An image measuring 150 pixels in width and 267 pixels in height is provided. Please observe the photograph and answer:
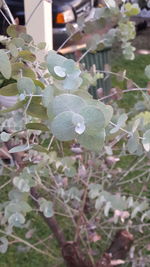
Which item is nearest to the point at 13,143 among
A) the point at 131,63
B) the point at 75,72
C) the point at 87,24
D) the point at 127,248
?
the point at 87,24

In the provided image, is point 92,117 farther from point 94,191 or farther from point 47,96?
point 94,191

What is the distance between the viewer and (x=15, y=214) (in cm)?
138

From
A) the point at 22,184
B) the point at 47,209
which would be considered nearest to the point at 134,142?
the point at 22,184

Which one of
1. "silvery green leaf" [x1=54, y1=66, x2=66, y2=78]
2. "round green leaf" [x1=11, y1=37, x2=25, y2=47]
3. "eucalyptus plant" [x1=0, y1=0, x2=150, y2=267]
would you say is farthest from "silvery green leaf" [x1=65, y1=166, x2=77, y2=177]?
"silvery green leaf" [x1=54, y1=66, x2=66, y2=78]

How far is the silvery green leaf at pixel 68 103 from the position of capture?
545 millimetres

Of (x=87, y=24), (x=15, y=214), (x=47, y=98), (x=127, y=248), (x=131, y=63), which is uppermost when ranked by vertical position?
(x=47, y=98)

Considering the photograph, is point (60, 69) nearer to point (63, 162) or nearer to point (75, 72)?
point (75, 72)

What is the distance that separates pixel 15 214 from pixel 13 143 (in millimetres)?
269

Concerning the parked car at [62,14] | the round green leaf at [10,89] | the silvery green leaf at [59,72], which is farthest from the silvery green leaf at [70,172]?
the parked car at [62,14]

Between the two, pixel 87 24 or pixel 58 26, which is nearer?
pixel 87 24

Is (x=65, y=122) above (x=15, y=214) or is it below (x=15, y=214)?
above

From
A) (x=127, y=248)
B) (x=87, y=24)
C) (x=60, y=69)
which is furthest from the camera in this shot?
(x=127, y=248)

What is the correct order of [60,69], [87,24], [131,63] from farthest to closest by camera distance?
[131,63] → [87,24] → [60,69]

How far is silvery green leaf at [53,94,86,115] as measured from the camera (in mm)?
545
